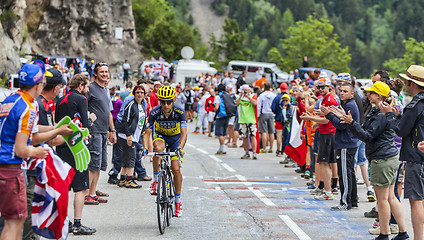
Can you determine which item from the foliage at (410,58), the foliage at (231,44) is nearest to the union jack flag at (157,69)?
the foliage at (231,44)

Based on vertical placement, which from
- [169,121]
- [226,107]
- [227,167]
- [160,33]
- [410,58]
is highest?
[160,33]

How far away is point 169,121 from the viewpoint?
9242 millimetres

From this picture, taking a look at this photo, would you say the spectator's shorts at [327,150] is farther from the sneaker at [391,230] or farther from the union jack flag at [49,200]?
the union jack flag at [49,200]

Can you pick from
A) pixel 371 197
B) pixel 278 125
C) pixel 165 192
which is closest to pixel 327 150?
pixel 371 197

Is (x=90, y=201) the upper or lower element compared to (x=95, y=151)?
lower

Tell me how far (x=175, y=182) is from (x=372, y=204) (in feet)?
12.2

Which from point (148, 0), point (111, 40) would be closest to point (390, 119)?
point (111, 40)

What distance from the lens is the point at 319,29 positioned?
4798 inches

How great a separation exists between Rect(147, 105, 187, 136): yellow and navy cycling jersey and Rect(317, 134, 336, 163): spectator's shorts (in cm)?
299

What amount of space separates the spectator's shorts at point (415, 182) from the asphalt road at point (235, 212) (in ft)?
4.18

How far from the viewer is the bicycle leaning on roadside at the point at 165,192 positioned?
830 cm

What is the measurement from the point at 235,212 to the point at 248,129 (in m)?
8.24

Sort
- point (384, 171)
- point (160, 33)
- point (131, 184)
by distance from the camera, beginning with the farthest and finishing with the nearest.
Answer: point (160, 33) → point (131, 184) → point (384, 171)

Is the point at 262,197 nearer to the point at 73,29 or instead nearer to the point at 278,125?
the point at 278,125
